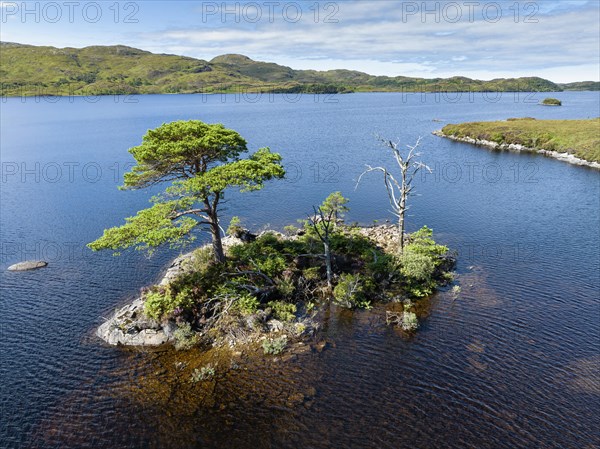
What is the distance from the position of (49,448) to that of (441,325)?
31123 mm

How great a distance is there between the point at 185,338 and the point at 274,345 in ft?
24.9

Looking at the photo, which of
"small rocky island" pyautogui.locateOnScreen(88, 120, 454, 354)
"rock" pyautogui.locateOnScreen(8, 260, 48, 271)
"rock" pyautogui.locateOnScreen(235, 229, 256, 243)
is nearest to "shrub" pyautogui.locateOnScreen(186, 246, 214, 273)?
"small rocky island" pyautogui.locateOnScreen(88, 120, 454, 354)

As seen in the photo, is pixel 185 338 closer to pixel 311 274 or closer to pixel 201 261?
pixel 201 261

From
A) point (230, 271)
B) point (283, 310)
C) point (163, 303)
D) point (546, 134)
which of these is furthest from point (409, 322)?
point (546, 134)

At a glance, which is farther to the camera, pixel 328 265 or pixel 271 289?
pixel 328 265

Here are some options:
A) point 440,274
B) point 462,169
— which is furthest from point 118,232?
point 462,169

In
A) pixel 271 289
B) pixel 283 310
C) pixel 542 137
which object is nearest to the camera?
pixel 283 310

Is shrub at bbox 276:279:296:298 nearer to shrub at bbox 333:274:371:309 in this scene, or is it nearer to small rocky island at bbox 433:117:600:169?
shrub at bbox 333:274:371:309

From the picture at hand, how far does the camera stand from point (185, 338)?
3344cm

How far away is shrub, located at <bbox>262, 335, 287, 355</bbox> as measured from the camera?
3256cm

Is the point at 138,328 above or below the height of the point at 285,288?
below

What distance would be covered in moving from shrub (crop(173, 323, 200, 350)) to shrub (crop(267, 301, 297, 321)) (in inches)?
288

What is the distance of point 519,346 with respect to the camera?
108 feet

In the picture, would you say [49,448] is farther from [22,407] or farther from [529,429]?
[529,429]
